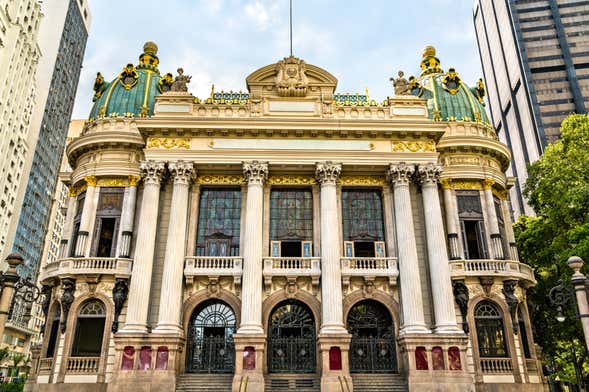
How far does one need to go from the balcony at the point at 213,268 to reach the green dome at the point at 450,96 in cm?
1577

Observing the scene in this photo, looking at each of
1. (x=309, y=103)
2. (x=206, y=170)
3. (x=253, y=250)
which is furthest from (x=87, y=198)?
(x=309, y=103)

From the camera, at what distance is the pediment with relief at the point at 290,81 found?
2839 cm

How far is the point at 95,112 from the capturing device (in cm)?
3152

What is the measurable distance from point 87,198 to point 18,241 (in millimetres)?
50642

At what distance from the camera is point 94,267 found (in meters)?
25.3

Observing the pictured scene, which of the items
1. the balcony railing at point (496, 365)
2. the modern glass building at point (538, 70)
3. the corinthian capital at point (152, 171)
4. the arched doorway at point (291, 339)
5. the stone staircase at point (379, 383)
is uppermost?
the modern glass building at point (538, 70)

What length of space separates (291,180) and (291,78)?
21.0 ft

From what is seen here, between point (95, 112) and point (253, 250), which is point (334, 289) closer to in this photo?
point (253, 250)

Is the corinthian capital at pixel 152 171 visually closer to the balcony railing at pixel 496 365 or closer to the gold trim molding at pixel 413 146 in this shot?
the gold trim molding at pixel 413 146

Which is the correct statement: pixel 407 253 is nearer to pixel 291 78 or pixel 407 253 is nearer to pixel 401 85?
pixel 401 85

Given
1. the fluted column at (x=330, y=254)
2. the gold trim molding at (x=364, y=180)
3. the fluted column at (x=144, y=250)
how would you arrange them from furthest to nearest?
the gold trim molding at (x=364, y=180) < the fluted column at (x=330, y=254) < the fluted column at (x=144, y=250)

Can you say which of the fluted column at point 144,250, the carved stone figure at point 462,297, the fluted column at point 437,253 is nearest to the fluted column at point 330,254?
the fluted column at point 437,253

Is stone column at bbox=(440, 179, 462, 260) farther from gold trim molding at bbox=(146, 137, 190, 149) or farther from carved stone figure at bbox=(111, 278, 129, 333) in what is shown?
carved stone figure at bbox=(111, 278, 129, 333)

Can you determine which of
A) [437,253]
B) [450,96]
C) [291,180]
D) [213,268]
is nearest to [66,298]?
[213,268]
